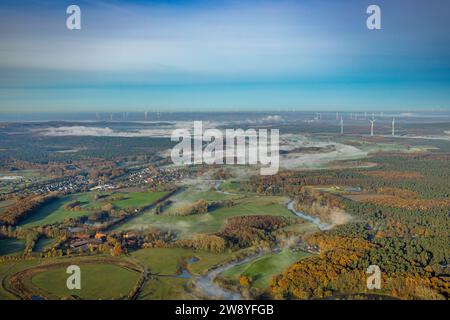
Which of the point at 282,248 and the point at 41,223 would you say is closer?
the point at 282,248

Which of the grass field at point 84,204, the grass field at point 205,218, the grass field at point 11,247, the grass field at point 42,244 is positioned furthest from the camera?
the grass field at point 84,204

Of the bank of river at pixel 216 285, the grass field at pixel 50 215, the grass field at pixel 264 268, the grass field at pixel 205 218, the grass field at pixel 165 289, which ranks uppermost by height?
the grass field at pixel 205 218

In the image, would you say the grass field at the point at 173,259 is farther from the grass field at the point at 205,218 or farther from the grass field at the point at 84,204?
the grass field at the point at 84,204

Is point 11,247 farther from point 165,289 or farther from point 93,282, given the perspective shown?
point 165,289

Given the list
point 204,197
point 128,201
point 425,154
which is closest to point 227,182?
point 204,197

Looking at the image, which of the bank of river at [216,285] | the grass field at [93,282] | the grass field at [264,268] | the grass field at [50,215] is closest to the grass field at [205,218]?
the grass field at [50,215]

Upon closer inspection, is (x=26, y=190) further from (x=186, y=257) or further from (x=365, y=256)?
(x=365, y=256)

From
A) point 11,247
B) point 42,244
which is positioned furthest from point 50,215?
point 11,247
